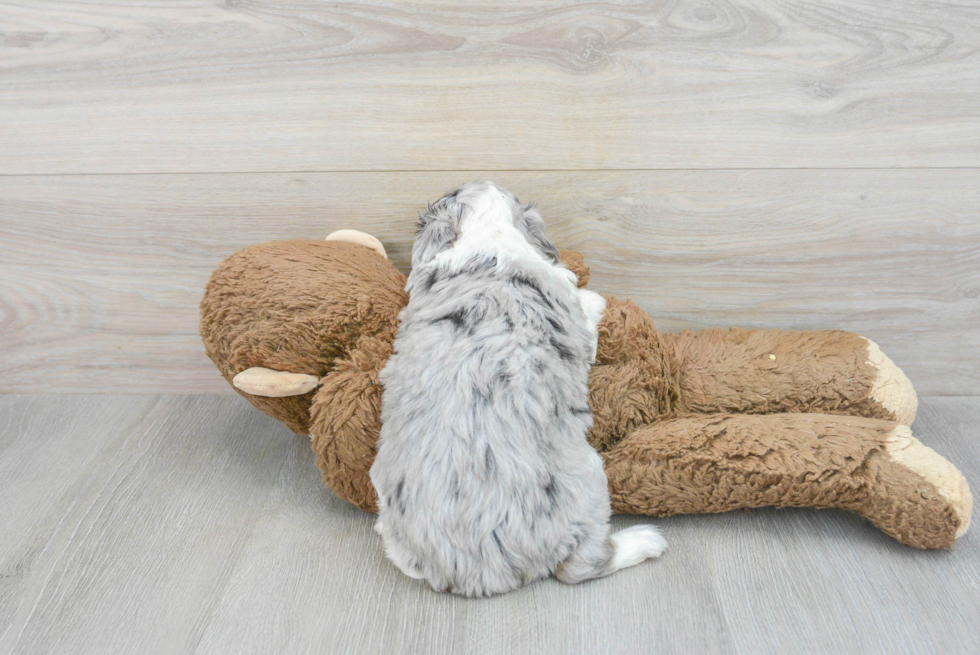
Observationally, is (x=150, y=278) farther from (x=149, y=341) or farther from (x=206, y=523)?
(x=206, y=523)

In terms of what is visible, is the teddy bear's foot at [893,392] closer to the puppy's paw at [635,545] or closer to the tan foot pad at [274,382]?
the puppy's paw at [635,545]

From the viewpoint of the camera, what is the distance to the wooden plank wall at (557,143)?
3.27 feet

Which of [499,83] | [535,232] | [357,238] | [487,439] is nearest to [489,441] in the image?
[487,439]

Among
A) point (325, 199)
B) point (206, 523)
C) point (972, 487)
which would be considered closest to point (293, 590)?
point (206, 523)

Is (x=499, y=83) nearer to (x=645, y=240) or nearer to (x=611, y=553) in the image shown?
(x=645, y=240)

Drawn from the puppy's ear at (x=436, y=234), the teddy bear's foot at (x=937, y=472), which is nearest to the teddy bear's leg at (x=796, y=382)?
the teddy bear's foot at (x=937, y=472)

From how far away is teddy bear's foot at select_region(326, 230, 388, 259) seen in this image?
1.05m

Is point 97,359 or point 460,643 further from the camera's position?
point 97,359

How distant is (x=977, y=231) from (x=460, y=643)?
100 cm

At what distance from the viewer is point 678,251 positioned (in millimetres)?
1119

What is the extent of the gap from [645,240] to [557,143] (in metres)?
0.21

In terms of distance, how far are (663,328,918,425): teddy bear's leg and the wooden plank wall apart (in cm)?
14

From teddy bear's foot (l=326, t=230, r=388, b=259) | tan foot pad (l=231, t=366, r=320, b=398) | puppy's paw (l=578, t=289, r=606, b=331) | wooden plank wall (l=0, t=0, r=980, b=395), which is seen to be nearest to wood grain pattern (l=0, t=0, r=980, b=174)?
wooden plank wall (l=0, t=0, r=980, b=395)

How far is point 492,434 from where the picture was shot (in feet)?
2.61
